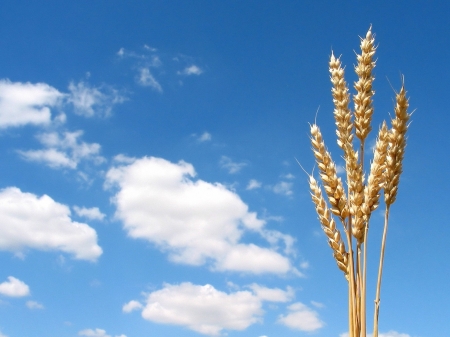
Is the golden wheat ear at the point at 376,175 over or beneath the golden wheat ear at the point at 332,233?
over

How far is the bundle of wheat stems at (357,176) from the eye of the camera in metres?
2.77

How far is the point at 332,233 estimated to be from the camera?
9.69 ft

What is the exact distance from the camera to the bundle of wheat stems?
277cm

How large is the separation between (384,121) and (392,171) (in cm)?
42

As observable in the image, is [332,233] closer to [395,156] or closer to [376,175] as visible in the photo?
[376,175]

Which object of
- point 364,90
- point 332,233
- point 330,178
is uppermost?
point 364,90

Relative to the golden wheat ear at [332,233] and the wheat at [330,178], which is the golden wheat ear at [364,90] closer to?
the wheat at [330,178]

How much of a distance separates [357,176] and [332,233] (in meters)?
0.43

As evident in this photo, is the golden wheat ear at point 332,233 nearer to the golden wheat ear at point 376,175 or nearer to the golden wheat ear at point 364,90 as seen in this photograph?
the golden wheat ear at point 376,175

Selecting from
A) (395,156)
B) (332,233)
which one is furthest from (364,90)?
(332,233)

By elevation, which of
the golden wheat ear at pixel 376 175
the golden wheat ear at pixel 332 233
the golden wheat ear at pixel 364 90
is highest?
the golden wheat ear at pixel 364 90

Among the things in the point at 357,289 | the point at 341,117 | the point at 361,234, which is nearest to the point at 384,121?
the point at 341,117

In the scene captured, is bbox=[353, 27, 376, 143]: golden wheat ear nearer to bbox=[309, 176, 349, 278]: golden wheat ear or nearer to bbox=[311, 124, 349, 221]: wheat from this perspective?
bbox=[311, 124, 349, 221]: wheat

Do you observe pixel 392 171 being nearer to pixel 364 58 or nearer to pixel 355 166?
pixel 355 166
